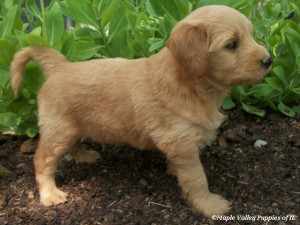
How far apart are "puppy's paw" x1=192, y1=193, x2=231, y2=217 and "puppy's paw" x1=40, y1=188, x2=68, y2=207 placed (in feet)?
3.71

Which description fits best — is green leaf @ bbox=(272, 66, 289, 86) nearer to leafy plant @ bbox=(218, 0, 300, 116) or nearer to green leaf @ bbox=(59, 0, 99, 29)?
leafy plant @ bbox=(218, 0, 300, 116)

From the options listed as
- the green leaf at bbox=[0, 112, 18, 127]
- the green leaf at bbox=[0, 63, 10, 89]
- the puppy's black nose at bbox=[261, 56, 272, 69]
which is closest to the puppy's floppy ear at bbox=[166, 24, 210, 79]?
the puppy's black nose at bbox=[261, 56, 272, 69]

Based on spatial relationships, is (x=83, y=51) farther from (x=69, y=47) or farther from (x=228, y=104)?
(x=228, y=104)

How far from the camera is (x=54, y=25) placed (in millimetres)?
3670

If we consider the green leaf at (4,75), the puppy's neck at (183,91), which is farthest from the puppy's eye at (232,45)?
the green leaf at (4,75)

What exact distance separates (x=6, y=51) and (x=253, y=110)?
8.89 feet

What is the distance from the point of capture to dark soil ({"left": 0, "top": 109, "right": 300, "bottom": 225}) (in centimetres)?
303

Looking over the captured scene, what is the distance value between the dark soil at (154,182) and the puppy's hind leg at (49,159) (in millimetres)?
91

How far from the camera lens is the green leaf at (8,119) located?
12.0ft

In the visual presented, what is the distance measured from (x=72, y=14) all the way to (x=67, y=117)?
3.73 feet

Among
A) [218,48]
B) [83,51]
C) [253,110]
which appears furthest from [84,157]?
[253,110]

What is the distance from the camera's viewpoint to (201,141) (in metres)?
2.86

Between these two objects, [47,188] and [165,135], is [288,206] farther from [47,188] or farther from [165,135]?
[47,188]

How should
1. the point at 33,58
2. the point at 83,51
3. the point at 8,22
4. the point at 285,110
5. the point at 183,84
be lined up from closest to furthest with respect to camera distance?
the point at 183,84 → the point at 33,58 → the point at 8,22 → the point at 83,51 → the point at 285,110
